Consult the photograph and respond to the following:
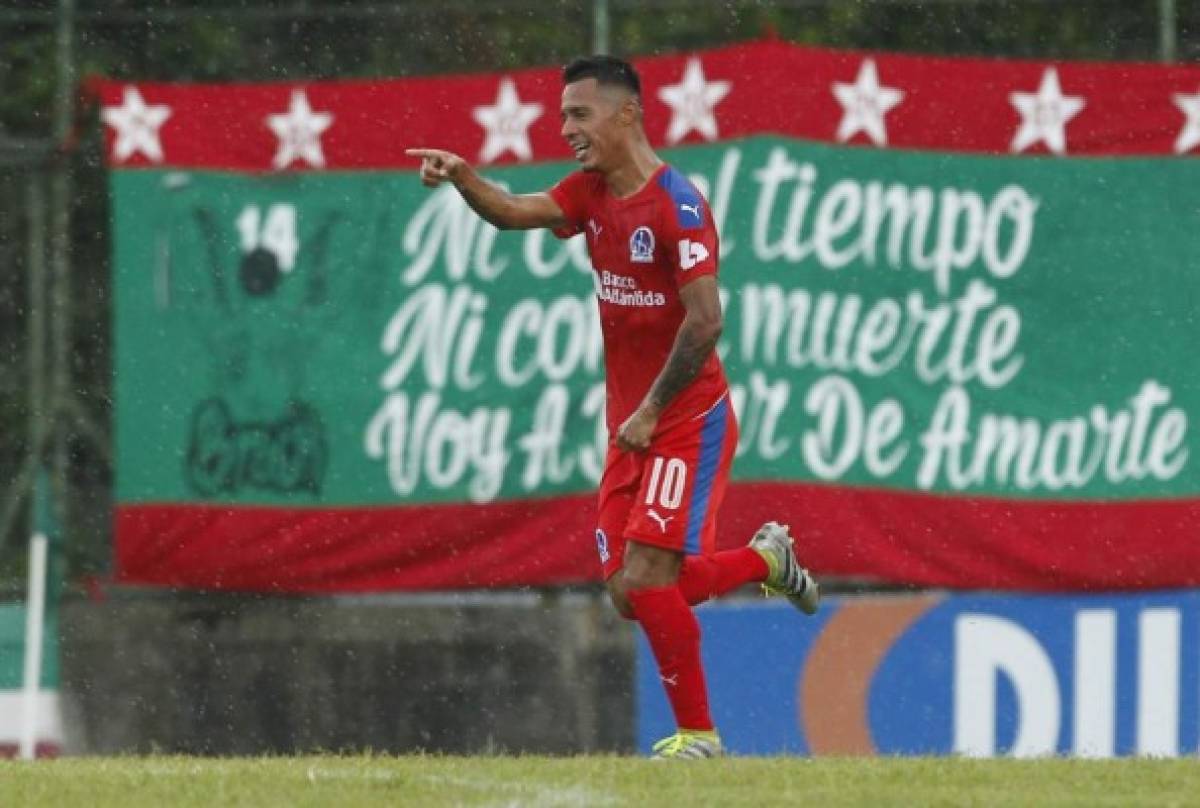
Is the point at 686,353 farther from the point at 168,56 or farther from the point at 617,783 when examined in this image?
the point at 168,56

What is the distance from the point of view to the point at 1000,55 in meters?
12.0

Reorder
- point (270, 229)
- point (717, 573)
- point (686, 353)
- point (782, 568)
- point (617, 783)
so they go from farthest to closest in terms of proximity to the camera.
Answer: point (270, 229), point (782, 568), point (717, 573), point (686, 353), point (617, 783)

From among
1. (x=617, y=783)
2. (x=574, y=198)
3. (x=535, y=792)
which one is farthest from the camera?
(x=574, y=198)

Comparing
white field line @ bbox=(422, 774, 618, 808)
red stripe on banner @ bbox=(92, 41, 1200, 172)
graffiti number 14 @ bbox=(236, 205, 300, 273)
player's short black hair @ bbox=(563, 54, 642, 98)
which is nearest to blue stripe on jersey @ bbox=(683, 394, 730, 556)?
player's short black hair @ bbox=(563, 54, 642, 98)

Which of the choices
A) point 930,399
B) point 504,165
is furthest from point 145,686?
point 930,399

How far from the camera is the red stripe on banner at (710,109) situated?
11570 millimetres

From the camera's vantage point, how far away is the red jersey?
8.40 m

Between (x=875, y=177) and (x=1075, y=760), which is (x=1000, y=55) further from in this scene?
(x=1075, y=760)

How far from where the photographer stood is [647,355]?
8.63m

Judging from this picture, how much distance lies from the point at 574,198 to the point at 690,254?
52 centimetres

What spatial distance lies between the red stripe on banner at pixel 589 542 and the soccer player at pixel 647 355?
2.71m

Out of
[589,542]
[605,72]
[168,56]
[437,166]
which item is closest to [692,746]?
[437,166]

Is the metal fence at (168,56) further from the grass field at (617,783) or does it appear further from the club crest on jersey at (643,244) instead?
the grass field at (617,783)

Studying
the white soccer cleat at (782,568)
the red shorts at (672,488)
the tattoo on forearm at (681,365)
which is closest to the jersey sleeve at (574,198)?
the tattoo on forearm at (681,365)
